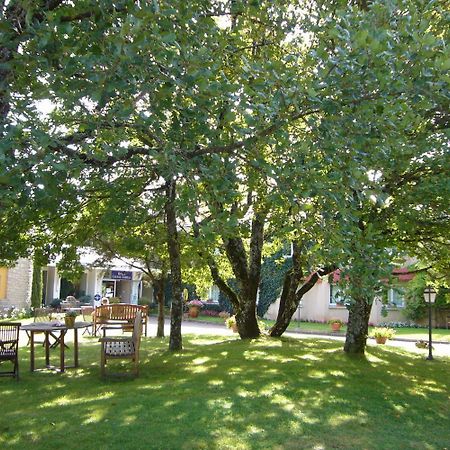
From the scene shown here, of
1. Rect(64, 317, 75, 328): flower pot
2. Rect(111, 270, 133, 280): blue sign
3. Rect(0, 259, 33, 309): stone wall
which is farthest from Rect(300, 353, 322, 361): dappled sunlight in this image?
Rect(111, 270, 133, 280): blue sign

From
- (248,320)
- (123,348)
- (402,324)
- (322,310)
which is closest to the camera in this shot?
(123,348)

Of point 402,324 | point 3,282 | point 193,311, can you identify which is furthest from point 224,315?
point 3,282

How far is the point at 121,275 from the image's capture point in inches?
1409

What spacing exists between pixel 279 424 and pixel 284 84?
4236 mm

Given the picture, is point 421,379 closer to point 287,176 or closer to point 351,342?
point 351,342

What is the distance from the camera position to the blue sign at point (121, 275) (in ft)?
116

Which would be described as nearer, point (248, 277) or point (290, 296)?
point (248, 277)

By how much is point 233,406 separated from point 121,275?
29676mm

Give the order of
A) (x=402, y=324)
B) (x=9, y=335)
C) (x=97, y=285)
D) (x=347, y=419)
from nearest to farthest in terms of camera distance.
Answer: (x=347, y=419), (x=9, y=335), (x=402, y=324), (x=97, y=285)

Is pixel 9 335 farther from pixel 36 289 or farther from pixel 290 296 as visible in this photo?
pixel 36 289

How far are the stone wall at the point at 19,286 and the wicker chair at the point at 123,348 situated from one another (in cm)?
1943

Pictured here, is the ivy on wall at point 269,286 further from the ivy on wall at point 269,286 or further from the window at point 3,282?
the window at point 3,282

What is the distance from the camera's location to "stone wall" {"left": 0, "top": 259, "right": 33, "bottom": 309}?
27375mm

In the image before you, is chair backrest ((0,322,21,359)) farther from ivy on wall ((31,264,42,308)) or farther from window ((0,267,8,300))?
ivy on wall ((31,264,42,308))
